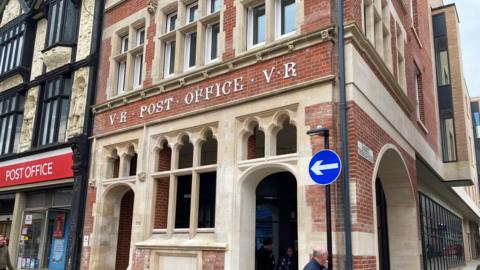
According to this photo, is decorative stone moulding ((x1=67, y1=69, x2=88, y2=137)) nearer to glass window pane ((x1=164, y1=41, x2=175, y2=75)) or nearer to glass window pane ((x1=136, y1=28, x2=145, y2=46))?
glass window pane ((x1=136, y1=28, x2=145, y2=46))

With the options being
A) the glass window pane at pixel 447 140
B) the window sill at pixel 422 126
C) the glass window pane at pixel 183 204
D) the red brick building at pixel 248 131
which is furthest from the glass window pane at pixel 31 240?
the glass window pane at pixel 447 140

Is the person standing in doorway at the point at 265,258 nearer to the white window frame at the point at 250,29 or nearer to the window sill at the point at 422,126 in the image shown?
the white window frame at the point at 250,29

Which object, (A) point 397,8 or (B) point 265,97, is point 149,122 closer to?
(B) point 265,97

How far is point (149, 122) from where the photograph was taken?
1162 cm

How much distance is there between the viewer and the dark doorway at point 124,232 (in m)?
12.9

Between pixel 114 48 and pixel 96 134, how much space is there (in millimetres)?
2658

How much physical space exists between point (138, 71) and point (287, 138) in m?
4.65

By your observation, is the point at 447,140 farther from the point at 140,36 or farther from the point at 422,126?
the point at 140,36

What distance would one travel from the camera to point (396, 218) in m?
12.3

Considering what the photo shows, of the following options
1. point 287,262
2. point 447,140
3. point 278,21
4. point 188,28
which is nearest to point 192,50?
point 188,28

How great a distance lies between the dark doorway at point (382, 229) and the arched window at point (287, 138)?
2593 millimetres

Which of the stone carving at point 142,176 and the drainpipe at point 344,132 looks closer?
the drainpipe at point 344,132

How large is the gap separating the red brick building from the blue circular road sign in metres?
1.16

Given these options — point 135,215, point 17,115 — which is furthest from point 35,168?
point 135,215
